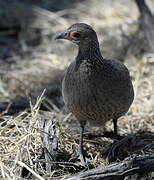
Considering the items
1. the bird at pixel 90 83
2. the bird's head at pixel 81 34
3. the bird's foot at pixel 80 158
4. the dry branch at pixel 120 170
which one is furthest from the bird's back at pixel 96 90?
the dry branch at pixel 120 170

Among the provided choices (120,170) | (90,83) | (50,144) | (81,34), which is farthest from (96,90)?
(120,170)

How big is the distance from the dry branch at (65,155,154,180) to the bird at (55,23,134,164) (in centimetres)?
62

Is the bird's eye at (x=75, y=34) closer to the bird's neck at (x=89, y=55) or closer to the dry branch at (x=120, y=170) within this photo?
the bird's neck at (x=89, y=55)

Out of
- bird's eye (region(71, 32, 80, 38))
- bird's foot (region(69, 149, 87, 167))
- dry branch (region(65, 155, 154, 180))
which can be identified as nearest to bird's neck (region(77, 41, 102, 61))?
bird's eye (region(71, 32, 80, 38))

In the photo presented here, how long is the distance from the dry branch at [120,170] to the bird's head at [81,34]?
1.16m

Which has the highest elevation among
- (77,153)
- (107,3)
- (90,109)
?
(107,3)

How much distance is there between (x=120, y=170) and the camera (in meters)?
3.77

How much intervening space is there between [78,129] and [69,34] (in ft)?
4.09

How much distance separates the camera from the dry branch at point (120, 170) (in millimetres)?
3738

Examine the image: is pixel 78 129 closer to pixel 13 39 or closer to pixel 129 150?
pixel 129 150

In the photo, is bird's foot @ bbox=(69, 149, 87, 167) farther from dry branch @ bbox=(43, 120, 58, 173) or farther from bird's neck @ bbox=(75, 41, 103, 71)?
bird's neck @ bbox=(75, 41, 103, 71)

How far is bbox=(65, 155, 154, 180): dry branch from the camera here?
12.3 ft

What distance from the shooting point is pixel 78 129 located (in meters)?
5.18

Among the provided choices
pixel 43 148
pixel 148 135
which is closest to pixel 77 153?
pixel 43 148
